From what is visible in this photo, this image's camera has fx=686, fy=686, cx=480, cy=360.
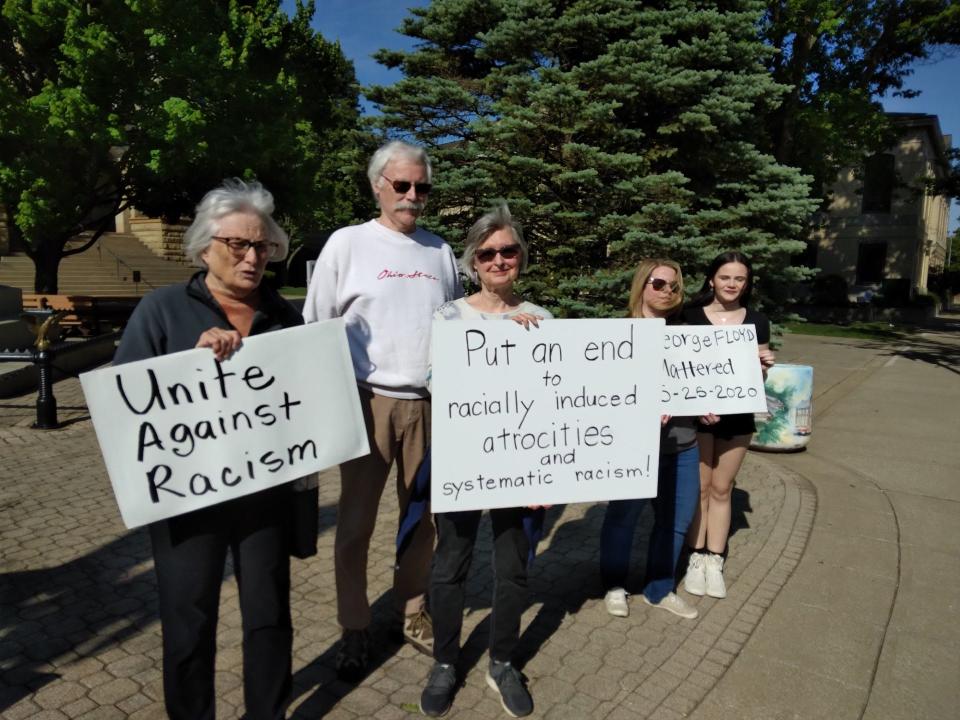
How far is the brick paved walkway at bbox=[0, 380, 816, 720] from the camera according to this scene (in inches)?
111

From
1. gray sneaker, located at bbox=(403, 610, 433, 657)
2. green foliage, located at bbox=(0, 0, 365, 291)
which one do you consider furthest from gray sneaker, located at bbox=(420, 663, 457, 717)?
green foliage, located at bbox=(0, 0, 365, 291)

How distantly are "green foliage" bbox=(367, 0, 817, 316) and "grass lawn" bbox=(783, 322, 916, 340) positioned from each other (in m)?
13.8

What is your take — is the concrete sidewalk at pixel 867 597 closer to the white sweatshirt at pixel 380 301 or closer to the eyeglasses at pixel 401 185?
the white sweatshirt at pixel 380 301

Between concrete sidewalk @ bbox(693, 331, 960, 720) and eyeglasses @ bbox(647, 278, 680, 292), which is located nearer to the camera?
concrete sidewalk @ bbox(693, 331, 960, 720)

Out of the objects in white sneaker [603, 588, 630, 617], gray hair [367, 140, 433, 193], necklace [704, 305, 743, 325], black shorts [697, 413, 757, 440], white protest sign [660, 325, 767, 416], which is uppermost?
gray hair [367, 140, 433, 193]

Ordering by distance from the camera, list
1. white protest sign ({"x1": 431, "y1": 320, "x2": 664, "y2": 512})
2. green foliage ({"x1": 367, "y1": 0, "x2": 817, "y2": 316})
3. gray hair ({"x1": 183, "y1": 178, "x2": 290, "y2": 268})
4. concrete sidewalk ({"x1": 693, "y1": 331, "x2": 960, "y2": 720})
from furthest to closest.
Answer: green foliage ({"x1": 367, "y1": 0, "x2": 817, "y2": 316})
concrete sidewalk ({"x1": 693, "y1": 331, "x2": 960, "y2": 720})
white protest sign ({"x1": 431, "y1": 320, "x2": 664, "y2": 512})
gray hair ({"x1": 183, "y1": 178, "x2": 290, "y2": 268})

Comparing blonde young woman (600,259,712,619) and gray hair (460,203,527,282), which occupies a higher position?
gray hair (460,203,527,282)

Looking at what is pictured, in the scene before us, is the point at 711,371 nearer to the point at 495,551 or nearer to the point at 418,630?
the point at 495,551

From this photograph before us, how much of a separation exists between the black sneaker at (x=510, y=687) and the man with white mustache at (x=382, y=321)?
59 centimetres

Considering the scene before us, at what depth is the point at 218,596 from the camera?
2.26 meters

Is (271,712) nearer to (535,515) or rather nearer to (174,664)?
(174,664)

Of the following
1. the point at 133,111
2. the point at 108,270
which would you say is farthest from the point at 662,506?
the point at 108,270

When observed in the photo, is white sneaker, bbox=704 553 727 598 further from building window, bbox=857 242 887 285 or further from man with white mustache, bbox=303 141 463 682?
building window, bbox=857 242 887 285

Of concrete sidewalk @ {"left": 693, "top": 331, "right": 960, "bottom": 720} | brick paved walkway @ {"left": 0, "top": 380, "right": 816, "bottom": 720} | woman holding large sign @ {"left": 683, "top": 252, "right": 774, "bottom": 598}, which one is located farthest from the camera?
woman holding large sign @ {"left": 683, "top": 252, "right": 774, "bottom": 598}
